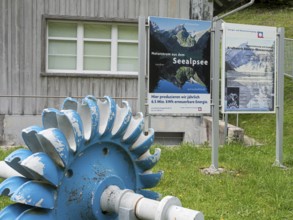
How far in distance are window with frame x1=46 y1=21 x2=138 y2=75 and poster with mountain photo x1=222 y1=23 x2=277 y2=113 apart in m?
4.54

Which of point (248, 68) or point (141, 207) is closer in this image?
point (141, 207)

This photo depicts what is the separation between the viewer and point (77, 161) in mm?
1966

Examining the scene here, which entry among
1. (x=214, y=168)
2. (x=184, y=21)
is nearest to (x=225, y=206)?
(x=214, y=168)

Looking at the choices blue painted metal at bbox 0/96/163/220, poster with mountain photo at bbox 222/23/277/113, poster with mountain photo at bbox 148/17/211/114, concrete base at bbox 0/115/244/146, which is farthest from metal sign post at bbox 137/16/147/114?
blue painted metal at bbox 0/96/163/220

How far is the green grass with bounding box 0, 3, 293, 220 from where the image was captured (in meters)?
5.46

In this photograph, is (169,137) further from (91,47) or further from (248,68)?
(248,68)

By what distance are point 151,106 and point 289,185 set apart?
218cm

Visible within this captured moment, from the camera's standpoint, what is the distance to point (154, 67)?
7172 millimetres

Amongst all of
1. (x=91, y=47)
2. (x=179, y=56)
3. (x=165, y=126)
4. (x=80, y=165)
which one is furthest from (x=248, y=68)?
(x=80, y=165)

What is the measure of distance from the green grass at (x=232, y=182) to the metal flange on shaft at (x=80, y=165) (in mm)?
3213

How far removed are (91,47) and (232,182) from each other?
6309mm

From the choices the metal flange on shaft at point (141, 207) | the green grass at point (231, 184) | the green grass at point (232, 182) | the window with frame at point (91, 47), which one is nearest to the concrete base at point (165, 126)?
the window with frame at point (91, 47)

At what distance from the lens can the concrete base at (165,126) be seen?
11531 mm

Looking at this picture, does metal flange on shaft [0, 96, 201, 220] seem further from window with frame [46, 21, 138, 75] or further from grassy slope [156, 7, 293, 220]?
window with frame [46, 21, 138, 75]
